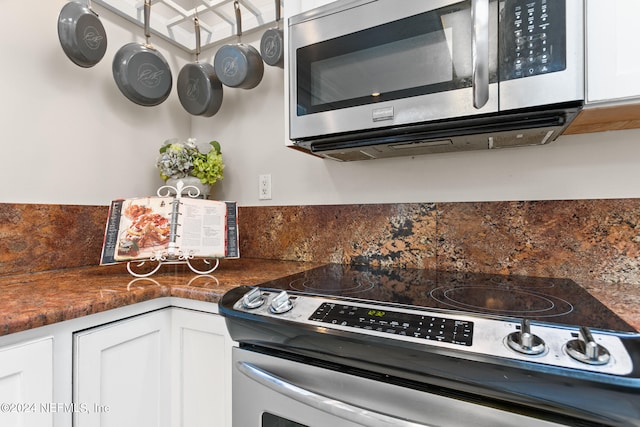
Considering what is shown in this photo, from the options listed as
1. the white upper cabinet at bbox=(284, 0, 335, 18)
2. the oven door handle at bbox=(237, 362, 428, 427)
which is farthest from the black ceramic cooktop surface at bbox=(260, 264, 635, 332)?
the white upper cabinet at bbox=(284, 0, 335, 18)

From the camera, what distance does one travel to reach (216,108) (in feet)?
5.43

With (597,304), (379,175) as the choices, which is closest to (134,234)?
(379,175)

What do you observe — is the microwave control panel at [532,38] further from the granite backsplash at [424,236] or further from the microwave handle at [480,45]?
the granite backsplash at [424,236]

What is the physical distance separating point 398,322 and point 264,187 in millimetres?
1091

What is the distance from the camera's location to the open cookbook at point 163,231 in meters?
1.17

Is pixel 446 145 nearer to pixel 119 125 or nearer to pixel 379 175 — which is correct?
pixel 379 175

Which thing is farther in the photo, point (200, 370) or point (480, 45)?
point (200, 370)

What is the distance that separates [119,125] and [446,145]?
138 cm

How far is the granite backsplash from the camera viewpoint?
1025mm

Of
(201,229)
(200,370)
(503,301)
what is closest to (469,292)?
(503,301)

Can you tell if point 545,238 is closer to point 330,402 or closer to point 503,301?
point 503,301

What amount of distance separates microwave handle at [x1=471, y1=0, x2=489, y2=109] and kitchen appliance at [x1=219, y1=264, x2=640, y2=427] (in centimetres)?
52

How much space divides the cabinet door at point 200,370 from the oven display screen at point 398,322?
0.36 metres

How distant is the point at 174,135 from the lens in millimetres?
1784
